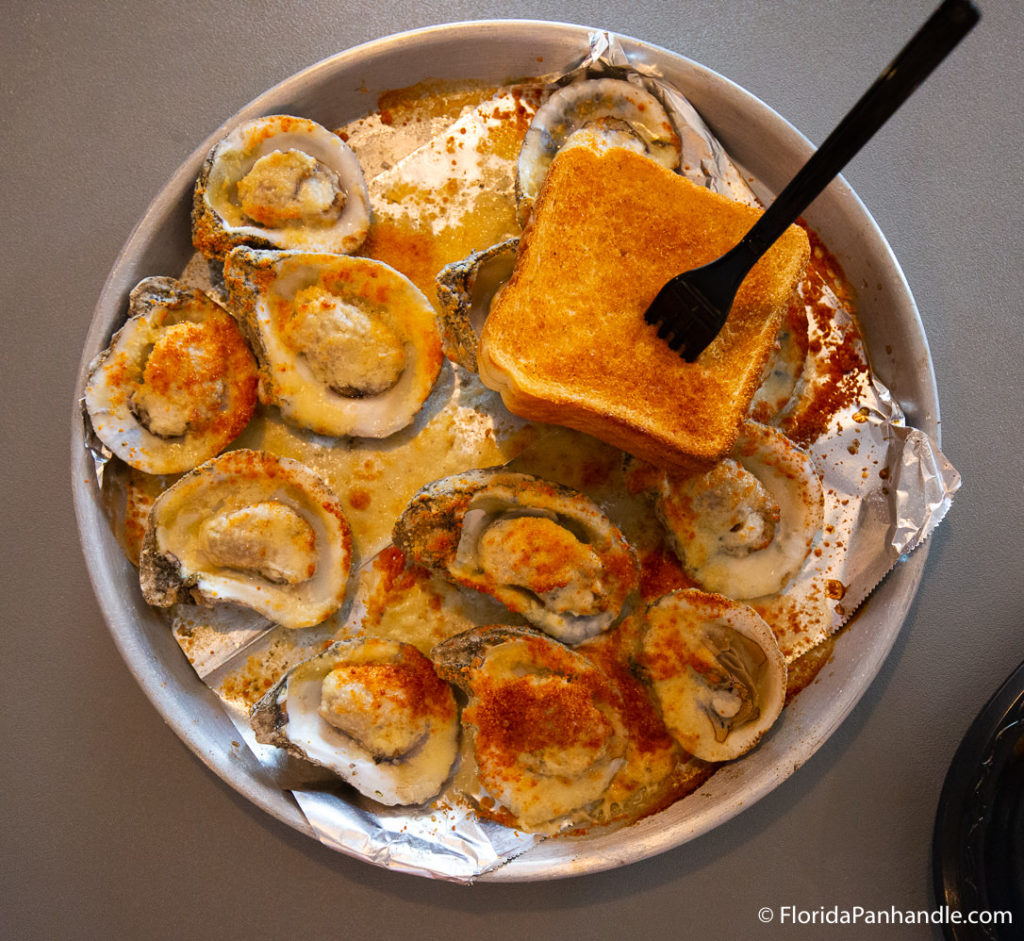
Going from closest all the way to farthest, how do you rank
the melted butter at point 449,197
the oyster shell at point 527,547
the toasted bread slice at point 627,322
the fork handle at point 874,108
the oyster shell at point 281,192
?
the fork handle at point 874,108, the toasted bread slice at point 627,322, the oyster shell at point 527,547, the oyster shell at point 281,192, the melted butter at point 449,197

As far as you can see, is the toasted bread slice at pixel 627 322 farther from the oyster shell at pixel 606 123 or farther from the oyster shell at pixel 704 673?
the oyster shell at pixel 704 673

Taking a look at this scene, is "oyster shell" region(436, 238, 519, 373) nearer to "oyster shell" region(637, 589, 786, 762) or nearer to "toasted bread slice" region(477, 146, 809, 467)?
"toasted bread slice" region(477, 146, 809, 467)

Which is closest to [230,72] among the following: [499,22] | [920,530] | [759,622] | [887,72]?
[499,22]

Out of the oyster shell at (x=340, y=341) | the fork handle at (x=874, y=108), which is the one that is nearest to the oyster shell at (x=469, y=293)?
the oyster shell at (x=340, y=341)

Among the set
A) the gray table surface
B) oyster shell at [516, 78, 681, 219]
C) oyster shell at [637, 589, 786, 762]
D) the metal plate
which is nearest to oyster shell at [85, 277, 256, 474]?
the metal plate

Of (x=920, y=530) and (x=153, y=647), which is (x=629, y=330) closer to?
(x=920, y=530)

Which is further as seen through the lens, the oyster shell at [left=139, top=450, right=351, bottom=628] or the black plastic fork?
the oyster shell at [left=139, top=450, right=351, bottom=628]
